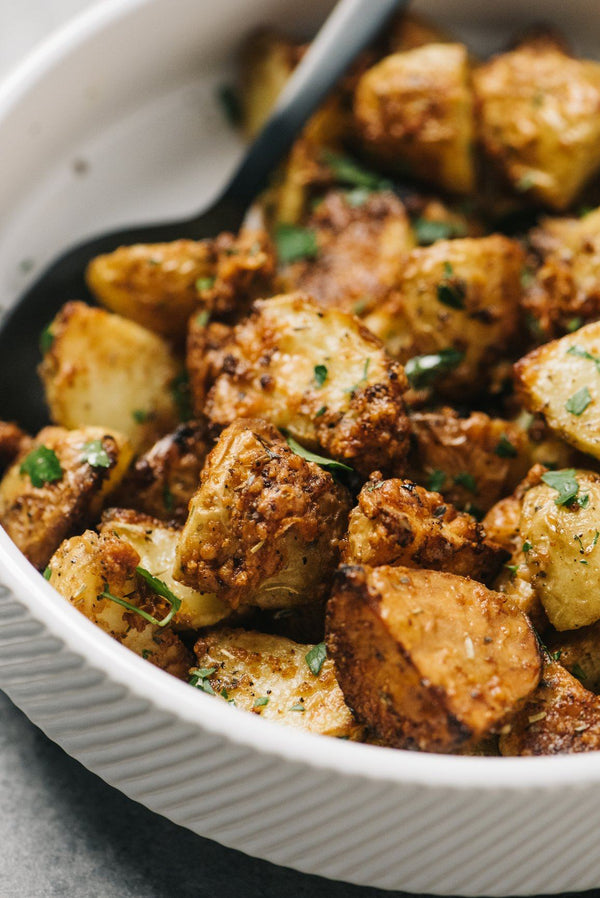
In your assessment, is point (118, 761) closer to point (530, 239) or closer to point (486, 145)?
point (530, 239)

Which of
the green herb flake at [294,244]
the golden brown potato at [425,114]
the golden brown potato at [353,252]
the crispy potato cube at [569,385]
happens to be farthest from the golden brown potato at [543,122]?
the crispy potato cube at [569,385]

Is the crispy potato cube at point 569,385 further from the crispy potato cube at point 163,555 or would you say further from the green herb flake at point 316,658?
the crispy potato cube at point 163,555

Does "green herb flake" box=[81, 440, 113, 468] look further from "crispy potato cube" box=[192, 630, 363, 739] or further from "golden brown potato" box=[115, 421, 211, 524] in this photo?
"crispy potato cube" box=[192, 630, 363, 739]

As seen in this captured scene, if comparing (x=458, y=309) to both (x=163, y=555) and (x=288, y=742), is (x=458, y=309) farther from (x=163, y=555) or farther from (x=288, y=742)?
(x=288, y=742)

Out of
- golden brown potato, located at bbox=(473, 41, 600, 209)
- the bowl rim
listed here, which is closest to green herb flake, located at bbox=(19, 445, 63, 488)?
the bowl rim

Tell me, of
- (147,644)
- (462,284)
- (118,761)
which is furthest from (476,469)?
(118,761)

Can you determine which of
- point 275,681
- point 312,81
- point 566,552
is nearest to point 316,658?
point 275,681
